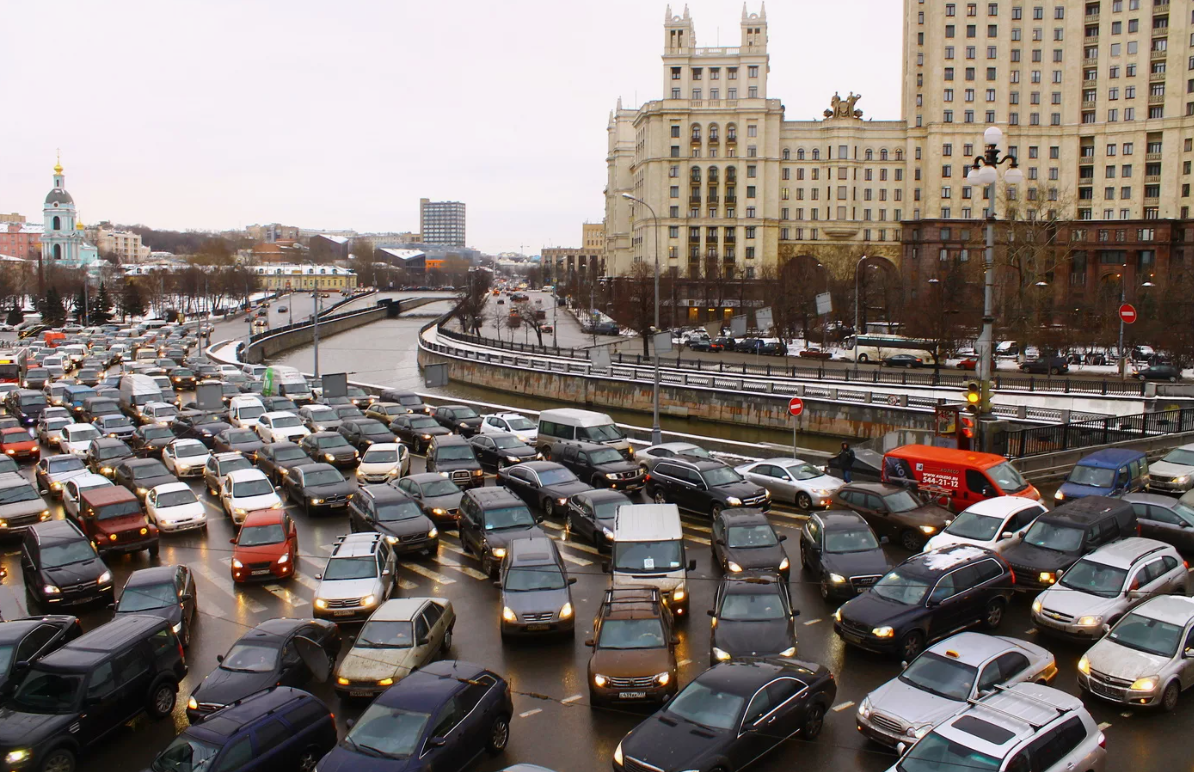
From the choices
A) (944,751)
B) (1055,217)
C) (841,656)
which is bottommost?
(841,656)

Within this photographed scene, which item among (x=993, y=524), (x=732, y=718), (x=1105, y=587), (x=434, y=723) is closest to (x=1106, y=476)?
(x=993, y=524)

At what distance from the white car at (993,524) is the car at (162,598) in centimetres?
1245

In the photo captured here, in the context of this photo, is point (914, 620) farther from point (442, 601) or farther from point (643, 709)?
point (442, 601)

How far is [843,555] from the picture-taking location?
50.2ft

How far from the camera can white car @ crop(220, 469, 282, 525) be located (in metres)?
20.9

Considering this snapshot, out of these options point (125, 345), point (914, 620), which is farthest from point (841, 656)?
point (125, 345)

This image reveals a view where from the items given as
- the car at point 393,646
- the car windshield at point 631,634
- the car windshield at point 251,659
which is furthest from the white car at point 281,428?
the car windshield at point 631,634

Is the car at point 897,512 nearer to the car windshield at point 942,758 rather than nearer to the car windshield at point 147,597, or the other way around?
the car windshield at point 942,758

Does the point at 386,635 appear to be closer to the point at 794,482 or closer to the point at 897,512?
the point at 897,512

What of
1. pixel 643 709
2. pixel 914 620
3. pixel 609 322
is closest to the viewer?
pixel 643 709

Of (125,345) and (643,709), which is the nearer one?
(643,709)

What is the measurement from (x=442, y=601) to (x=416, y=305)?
490 feet

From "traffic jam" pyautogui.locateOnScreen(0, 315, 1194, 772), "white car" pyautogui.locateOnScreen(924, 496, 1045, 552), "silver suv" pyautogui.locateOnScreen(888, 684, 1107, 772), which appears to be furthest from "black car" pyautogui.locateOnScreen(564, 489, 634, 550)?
"silver suv" pyautogui.locateOnScreen(888, 684, 1107, 772)

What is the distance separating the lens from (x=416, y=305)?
159m
